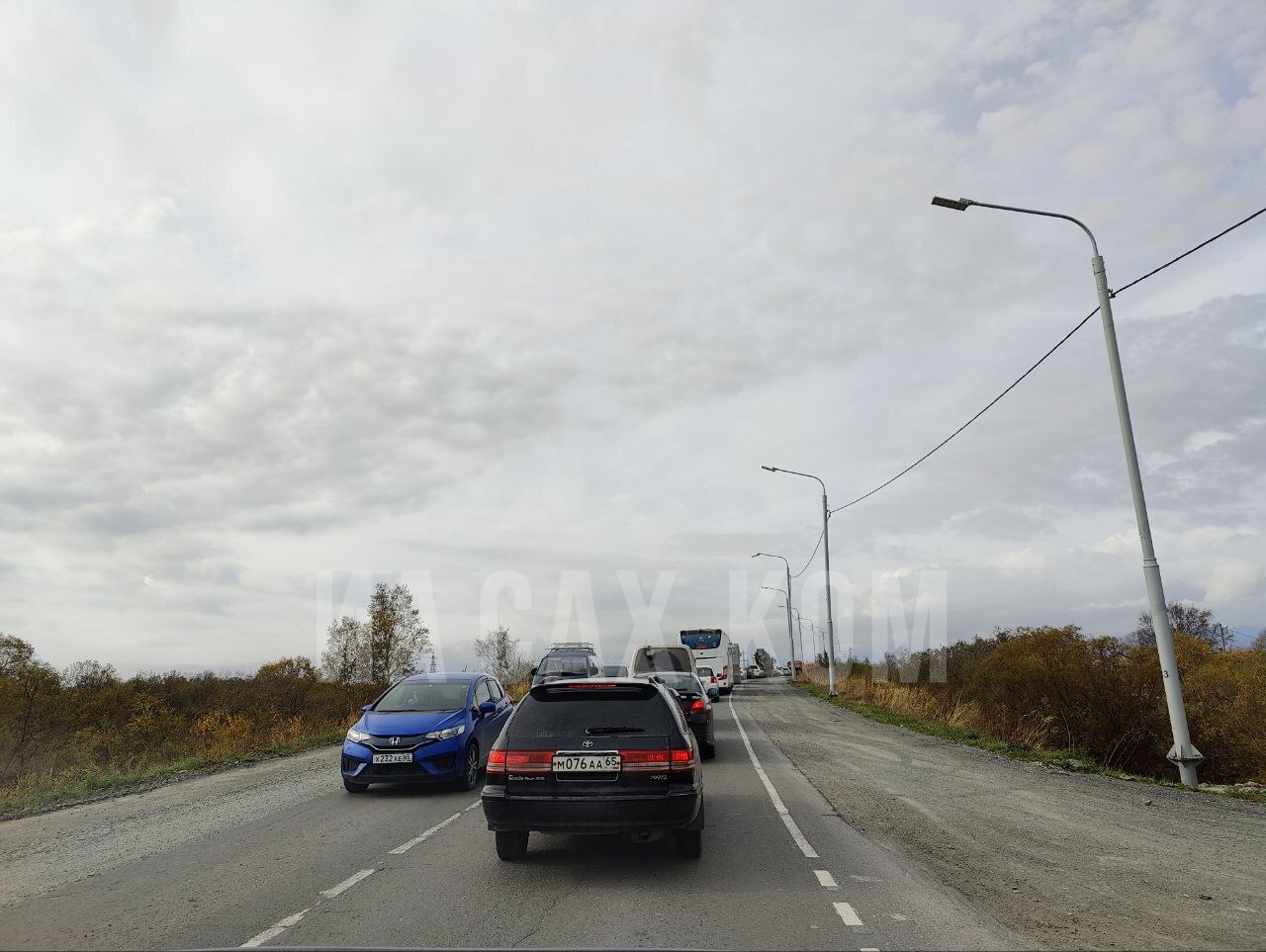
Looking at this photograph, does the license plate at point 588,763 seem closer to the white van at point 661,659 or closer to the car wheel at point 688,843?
the car wheel at point 688,843

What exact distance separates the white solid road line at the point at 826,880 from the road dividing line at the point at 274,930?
3.70m

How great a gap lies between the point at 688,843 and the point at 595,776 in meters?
1.12

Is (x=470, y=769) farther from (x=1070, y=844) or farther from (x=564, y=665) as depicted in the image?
(x=564, y=665)

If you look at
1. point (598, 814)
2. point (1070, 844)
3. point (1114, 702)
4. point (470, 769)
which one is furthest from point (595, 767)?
Answer: point (1114, 702)

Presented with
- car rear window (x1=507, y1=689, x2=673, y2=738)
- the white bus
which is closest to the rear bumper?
car rear window (x1=507, y1=689, x2=673, y2=738)

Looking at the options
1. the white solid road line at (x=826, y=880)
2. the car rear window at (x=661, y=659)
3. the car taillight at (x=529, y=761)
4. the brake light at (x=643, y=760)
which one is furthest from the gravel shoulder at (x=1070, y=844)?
the car rear window at (x=661, y=659)

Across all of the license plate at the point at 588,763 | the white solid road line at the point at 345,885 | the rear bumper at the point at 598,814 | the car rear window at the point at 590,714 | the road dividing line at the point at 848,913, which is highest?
the car rear window at the point at 590,714

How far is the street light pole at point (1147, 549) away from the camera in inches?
454

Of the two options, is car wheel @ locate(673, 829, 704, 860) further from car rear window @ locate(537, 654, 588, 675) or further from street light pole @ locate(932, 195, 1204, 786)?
car rear window @ locate(537, 654, 588, 675)

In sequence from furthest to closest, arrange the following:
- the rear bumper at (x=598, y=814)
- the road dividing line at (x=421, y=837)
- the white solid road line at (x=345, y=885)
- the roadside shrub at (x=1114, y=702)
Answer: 1. the roadside shrub at (x=1114, y=702)
2. the road dividing line at (x=421, y=837)
3. the rear bumper at (x=598, y=814)
4. the white solid road line at (x=345, y=885)

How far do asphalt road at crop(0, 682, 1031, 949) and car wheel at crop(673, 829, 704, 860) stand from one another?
103mm

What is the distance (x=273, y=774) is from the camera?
44.3ft

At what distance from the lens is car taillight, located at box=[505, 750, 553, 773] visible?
21.6ft

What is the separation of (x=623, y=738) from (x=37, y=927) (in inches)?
161
